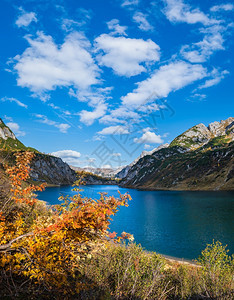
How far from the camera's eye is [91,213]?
265 inches

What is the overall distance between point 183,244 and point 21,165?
46.0 metres

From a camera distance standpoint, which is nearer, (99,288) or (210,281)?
(99,288)

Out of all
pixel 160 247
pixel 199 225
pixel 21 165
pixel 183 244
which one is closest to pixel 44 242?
pixel 21 165

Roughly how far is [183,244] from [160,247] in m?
6.01

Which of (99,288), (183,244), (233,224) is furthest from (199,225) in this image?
(99,288)

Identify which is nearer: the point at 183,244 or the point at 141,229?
the point at 183,244

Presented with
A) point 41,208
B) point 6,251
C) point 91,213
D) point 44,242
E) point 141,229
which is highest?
point 91,213

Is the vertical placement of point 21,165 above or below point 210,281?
above

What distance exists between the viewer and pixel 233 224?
57844 millimetres

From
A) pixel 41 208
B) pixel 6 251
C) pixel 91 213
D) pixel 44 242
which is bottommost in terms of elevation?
pixel 41 208

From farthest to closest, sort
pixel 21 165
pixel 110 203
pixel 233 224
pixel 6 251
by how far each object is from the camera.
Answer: pixel 233 224 < pixel 21 165 < pixel 110 203 < pixel 6 251

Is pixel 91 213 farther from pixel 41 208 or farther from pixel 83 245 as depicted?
pixel 41 208

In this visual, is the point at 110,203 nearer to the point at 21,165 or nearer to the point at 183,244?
the point at 21,165

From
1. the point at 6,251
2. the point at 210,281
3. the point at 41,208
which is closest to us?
the point at 6,251
